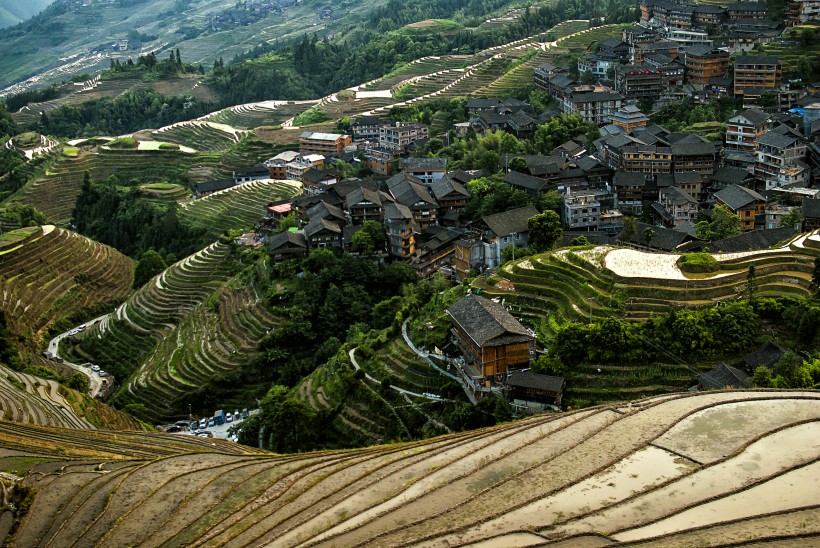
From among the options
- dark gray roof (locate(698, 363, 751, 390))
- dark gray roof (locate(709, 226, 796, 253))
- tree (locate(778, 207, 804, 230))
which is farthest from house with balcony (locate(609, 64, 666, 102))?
dark gray roof (locate(698, 363, 751, 390))

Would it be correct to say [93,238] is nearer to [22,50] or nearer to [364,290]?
[364,290]

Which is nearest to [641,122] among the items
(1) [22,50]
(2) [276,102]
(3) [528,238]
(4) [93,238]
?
(3) [528,238]

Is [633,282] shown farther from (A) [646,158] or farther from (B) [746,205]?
(A) [646,158]

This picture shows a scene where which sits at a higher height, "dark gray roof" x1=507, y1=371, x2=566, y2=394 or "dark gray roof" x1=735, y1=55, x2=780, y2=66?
"dark gray roof" x1=735, y1=55, x2=780, y2=66

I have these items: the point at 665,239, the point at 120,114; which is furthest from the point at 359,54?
the point at 665,239

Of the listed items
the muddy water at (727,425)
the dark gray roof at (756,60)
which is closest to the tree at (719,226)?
the dark gray roof at (756,60)

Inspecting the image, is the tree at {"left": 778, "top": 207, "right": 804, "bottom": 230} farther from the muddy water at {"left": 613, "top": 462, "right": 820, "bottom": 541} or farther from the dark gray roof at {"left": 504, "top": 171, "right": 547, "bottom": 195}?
the muddy water at {"left": 613, "top": 462, "right": 820, "bottom": 541}
